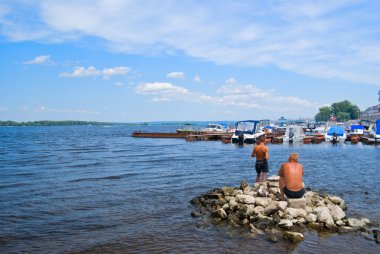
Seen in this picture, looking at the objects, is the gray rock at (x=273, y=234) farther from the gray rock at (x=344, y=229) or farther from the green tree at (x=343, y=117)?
the green tree at (x=343, y=117)

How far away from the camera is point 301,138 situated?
174ft

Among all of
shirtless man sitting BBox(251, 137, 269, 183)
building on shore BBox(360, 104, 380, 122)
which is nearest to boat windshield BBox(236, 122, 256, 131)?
shirtless man sitting BBox(251, 137, 269, 183)

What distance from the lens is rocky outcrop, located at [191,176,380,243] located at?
448 inches

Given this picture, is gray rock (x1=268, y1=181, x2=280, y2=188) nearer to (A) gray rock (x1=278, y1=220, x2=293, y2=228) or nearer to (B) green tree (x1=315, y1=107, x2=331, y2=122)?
(A) gray rock (x1=278, y1=220, x2=293, y2=228)

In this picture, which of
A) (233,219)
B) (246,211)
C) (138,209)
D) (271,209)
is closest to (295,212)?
(271,209)

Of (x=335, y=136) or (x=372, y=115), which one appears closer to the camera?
(x=335, y=136)

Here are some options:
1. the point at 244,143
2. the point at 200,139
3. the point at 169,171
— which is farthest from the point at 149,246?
the point at 200,139

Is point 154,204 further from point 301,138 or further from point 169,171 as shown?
point 301,138

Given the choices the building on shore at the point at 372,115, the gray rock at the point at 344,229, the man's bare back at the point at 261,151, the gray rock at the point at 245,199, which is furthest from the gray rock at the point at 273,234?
the building on shore at the point at 372,115

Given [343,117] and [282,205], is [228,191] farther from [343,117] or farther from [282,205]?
[343,117]

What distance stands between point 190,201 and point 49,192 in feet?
23.9

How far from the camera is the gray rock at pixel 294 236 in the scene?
10523mm

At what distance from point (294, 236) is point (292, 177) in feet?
6.45

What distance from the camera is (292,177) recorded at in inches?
462
